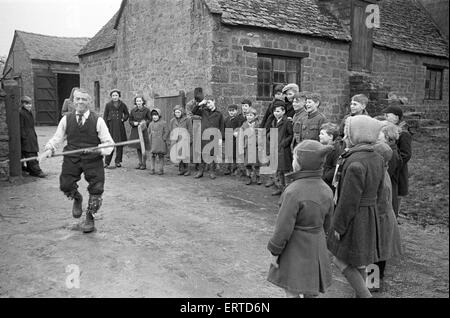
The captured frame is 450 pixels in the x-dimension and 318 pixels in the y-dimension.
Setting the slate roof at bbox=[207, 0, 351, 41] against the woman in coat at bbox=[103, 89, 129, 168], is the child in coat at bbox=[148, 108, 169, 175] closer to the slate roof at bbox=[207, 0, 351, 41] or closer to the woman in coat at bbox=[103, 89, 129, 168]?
the woman in coat at bbox=[103, 89, 129, 168]

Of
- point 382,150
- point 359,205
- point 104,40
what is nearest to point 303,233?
point 359,205

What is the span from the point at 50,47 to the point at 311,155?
29.7 metres

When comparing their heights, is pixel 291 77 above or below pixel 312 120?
above

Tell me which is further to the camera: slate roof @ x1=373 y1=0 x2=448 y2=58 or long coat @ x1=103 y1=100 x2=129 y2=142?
slate roof @ x1=373 y1=0 x2=448 y2=58

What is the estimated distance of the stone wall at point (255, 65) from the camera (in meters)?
11.0

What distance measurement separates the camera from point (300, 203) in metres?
3.03

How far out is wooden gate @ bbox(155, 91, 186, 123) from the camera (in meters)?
12.0

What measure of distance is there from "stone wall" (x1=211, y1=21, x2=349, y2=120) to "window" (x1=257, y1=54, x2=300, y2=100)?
293mm

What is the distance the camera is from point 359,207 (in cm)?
348

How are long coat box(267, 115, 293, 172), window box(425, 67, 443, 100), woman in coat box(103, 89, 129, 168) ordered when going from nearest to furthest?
long coat box(267, 115, 293, 172)
woman in coat box(103, 89, 129, 168)
window box(425, 67, 443, 100)

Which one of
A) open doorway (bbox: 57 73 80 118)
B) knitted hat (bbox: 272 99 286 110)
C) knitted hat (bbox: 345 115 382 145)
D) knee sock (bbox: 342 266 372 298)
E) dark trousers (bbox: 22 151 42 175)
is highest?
open doorway (bbox: 57 73 80 118)

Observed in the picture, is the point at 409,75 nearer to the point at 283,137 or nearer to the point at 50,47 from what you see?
the point at 283,137

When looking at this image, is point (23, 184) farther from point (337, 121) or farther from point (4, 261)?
point (337, 121)

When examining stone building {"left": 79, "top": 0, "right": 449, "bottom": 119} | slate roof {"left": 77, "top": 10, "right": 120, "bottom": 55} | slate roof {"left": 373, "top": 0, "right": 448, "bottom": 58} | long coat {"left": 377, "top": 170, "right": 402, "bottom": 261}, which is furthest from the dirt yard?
slate roof {"left": 77, "top": 10, "right": 120, "bottom": 55}
